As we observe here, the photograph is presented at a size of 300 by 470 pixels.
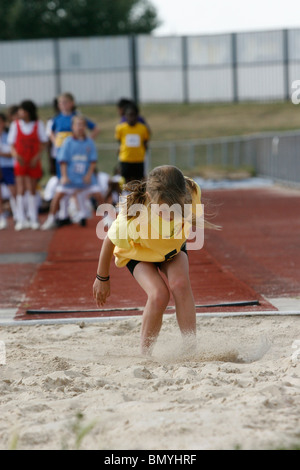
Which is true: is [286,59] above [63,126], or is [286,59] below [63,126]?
above

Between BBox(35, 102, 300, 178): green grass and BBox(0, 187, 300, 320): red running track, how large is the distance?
68.9 ft

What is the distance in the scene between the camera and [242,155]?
86.0ft

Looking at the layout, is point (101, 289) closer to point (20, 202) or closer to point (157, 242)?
point (157, 242)

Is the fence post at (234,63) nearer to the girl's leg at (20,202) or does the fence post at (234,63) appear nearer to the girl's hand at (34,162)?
the girl's leg at (20,202)

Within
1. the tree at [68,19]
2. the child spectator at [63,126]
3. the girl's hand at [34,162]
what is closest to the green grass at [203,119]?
the tree at [68,19]

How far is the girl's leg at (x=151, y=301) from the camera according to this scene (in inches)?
192

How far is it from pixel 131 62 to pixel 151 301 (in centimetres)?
3494

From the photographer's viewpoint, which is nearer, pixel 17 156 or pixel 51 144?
pixel 17 156

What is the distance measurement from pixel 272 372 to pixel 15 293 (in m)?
3.53

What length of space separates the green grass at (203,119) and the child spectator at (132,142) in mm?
18631

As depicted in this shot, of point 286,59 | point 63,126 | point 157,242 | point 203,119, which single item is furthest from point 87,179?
point 286,59

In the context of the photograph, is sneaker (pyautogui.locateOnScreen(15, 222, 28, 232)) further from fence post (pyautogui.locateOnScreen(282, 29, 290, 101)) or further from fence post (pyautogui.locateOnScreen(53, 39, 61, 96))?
fence post (pyautogui.locateOnScreen(282, 29, 290, 101))

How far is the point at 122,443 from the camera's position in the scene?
3.22 meters
